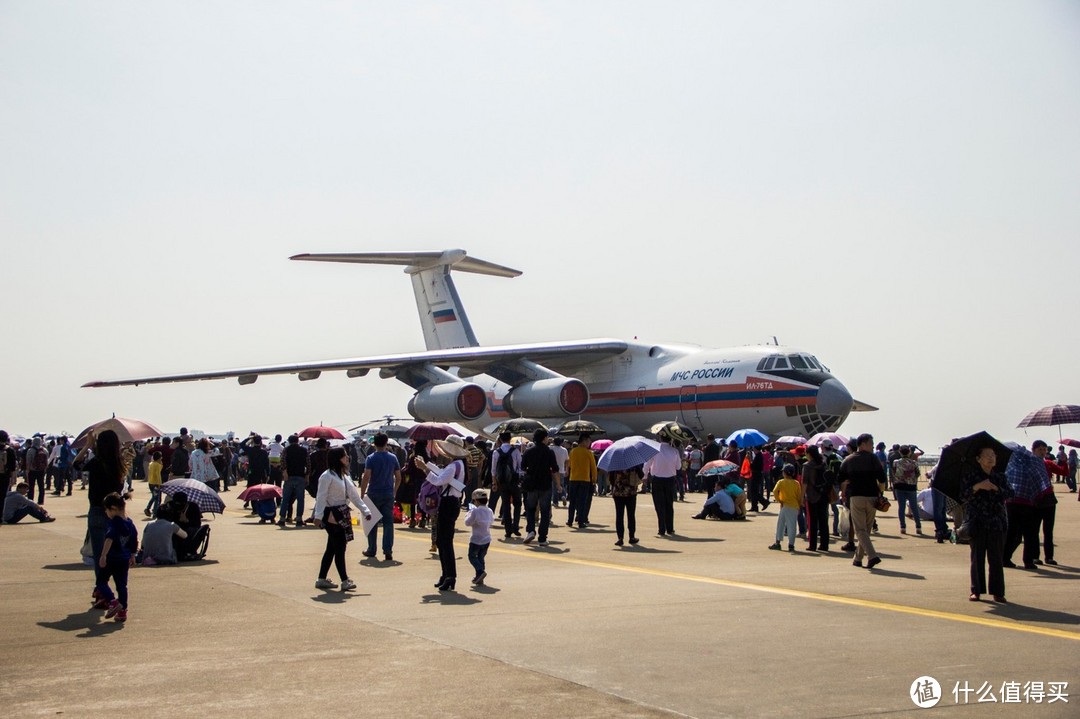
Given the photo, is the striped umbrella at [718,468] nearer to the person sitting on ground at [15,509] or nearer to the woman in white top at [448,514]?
the woman in white top at [448,514]

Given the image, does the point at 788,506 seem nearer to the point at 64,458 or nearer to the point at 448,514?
the point at 448,514

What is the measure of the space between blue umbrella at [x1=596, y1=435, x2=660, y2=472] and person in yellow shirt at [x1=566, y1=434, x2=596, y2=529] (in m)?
1.55

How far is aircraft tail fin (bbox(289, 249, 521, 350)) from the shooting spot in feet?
120

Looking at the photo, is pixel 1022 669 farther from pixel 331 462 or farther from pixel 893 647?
→ pixel 331 462

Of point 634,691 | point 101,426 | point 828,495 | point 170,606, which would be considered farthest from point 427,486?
point 101,426

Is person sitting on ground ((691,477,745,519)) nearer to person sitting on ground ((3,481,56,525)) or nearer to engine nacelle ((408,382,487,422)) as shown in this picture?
person sitting on ground ((3,481,56,525))

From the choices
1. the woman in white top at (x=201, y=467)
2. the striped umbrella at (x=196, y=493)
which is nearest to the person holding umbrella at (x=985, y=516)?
the striped umbrella at (x=196, y=493)

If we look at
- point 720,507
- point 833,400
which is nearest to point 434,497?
point 720,507

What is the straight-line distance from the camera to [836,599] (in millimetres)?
9133

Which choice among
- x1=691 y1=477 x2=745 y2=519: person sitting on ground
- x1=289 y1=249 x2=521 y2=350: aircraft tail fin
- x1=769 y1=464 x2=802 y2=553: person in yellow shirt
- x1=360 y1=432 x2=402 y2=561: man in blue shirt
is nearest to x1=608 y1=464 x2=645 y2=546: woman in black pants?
x1=769 y1=464 x2=802 y2=553: person in yellow shirt

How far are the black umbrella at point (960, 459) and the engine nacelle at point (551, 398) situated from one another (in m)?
19.7

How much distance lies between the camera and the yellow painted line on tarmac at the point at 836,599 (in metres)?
7.60

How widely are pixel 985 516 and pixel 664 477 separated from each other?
6362 mm

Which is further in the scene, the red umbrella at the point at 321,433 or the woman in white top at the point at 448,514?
the red umbrella at the point at 321,433
